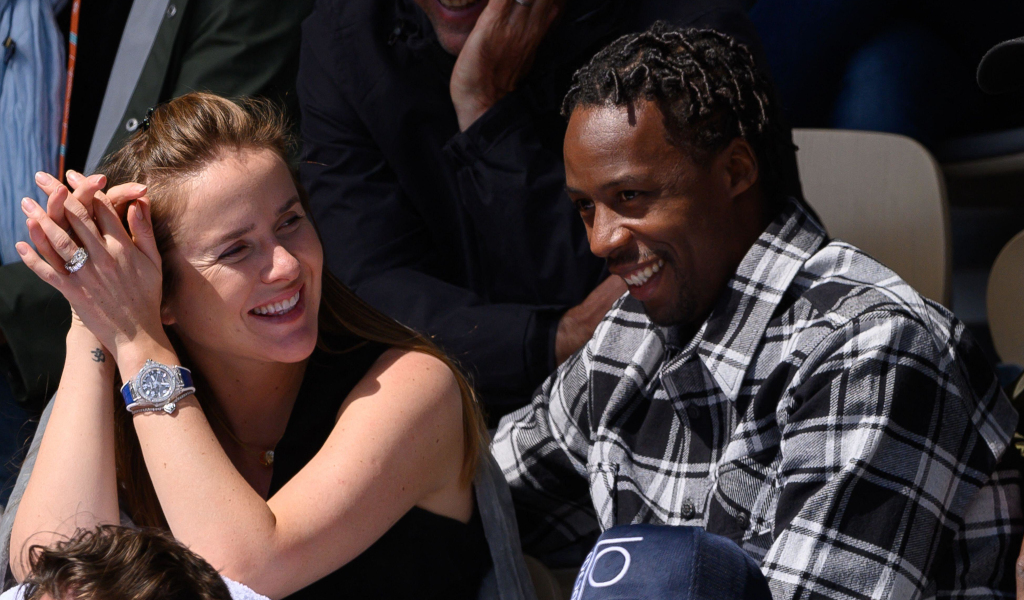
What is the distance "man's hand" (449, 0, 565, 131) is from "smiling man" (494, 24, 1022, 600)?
462 millimetres

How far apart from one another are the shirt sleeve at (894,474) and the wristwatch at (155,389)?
0.84 metres

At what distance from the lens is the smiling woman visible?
4.75 feet

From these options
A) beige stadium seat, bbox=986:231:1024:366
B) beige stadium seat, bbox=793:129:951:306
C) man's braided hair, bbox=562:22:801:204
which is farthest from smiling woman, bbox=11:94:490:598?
beige stadium seat, bbox=986:231:1024:366

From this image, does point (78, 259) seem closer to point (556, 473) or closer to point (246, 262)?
point (246, 262)

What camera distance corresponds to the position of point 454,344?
2.13m

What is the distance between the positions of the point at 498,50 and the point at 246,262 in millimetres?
845

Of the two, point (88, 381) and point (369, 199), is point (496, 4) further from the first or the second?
point (88, 381)

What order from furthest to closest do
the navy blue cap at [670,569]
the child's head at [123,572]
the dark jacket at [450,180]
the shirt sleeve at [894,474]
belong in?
the dark jacket at [450,180], the shirt sleeve at [894,474], the child's head at [123,572], the navy blue cap at [670,569]

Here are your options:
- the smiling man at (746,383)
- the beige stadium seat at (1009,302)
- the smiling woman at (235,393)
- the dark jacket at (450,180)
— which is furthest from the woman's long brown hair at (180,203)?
the beige stadium seat at (1009,302)

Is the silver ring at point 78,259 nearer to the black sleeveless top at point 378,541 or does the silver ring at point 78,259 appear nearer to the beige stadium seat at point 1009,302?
the black sleeveless top at point 378,541

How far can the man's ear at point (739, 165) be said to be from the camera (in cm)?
156

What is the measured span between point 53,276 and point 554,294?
Result: 1.00 meters

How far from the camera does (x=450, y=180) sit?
7.47 feet

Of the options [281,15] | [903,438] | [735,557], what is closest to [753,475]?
[903,438]
